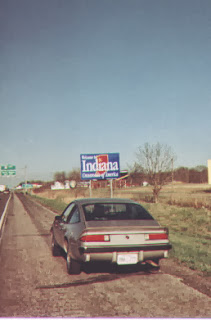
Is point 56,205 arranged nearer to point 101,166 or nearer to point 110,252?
point 101,166

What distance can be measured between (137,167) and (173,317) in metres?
23.1

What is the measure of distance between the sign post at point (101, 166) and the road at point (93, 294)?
44.2ft

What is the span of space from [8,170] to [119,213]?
57150mm

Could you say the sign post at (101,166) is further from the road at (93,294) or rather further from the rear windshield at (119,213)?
the rear windshield at (119,213)

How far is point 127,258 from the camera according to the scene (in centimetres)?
538

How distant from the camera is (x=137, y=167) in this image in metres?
26.9

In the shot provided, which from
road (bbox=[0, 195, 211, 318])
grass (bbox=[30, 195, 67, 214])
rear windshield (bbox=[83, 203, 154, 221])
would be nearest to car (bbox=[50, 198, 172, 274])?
rear windshield (bbox=[83, 203, 154, 221])

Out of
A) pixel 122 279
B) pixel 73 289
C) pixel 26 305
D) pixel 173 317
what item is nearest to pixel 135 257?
pixel 122 279

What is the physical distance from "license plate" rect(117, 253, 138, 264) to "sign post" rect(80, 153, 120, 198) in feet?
49.5

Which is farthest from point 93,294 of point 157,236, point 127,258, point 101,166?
point 101,166

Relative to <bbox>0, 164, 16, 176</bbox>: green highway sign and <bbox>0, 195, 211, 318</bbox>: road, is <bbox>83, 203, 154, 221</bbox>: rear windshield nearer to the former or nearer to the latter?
<bbox>0, 195, 211, 318</bbox>: road

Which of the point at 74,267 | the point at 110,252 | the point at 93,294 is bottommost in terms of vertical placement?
the point at 93,294

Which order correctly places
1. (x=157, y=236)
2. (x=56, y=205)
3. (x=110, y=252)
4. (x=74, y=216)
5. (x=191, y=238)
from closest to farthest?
(x=110, y=252) < (x=157, y=236) < (x=74, y=216) < (x=191, y=238) < (x=56, y=205)

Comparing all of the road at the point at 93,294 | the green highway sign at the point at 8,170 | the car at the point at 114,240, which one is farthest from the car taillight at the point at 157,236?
the green highway sign at the point at 8,170
